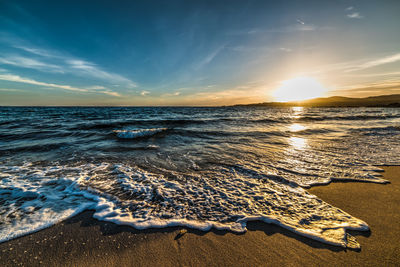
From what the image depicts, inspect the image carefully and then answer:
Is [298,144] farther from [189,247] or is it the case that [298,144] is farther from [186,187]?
[189,247]

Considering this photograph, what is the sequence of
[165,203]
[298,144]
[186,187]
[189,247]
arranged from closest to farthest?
[189,247]
[165,203]
[186,187]
[298,144]

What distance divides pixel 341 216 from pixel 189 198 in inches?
105

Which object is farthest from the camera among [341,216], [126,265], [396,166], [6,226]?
[396,166]

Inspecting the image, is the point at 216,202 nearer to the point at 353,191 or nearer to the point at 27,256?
the point at 27,256

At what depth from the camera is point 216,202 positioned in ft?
9.68

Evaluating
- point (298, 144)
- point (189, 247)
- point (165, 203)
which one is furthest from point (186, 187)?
point (298, 144)

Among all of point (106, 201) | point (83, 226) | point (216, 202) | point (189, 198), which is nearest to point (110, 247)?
point (83, 226)

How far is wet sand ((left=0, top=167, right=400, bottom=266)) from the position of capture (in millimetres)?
1803

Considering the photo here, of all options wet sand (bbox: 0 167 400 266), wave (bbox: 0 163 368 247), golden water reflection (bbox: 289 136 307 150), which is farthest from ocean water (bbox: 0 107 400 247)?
golden water reflection (bbox: 289 136 307 150)

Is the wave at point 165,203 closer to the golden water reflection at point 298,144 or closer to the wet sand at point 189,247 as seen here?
the wet sand at point 189,247

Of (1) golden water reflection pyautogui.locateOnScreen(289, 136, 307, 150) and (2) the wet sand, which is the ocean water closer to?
(2) the wet sand

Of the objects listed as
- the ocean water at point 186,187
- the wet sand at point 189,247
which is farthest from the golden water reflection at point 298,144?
the wet sand at point 189,247

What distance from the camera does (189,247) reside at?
200 cm

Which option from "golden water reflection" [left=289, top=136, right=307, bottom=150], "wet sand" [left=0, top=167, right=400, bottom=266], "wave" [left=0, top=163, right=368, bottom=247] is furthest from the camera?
"golden water reflection" [left=289, top=136, right=307, bottom=150]
